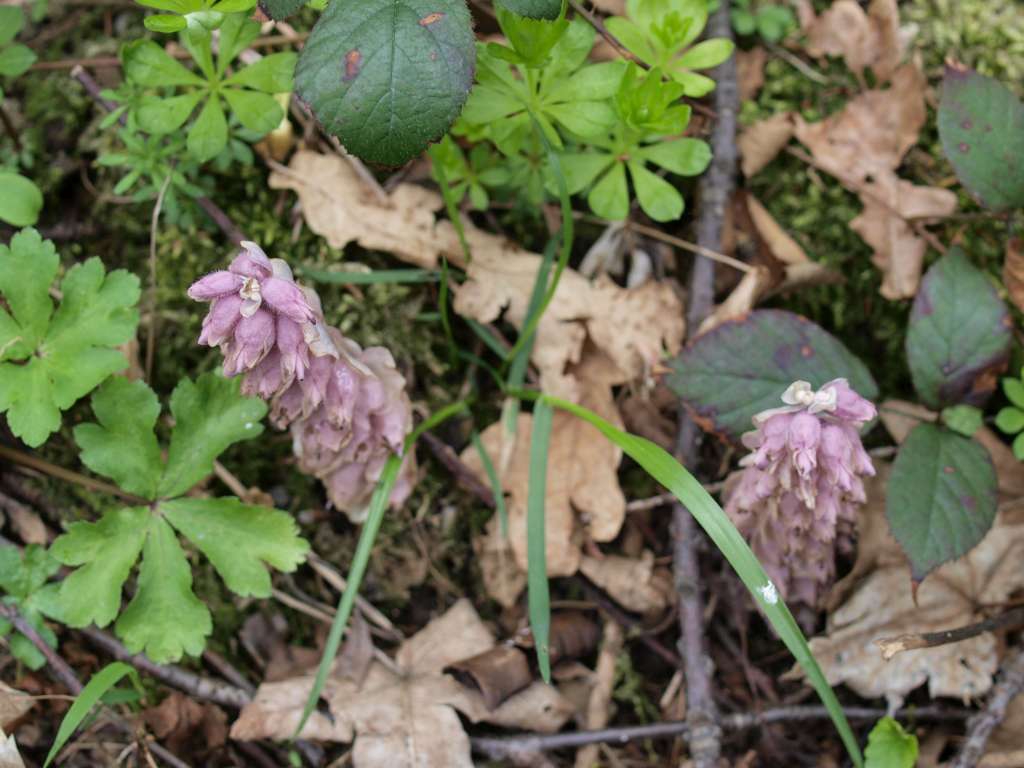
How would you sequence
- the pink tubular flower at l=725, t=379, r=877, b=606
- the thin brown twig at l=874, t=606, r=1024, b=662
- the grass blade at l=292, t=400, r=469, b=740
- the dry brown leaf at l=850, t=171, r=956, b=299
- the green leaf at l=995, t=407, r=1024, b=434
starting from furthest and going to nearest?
the dry brown leaf at l=850, t=171, r=956, b=299 < the green leaf at l=995, t=407, r=1024, b=434 < the grass blade at l=292, t=400, r=469, b=740 < the thin brown twig at l=874, t=606, r=1024, b=662 < the pink tubular flower at l=725, t=379, r=877, b=606

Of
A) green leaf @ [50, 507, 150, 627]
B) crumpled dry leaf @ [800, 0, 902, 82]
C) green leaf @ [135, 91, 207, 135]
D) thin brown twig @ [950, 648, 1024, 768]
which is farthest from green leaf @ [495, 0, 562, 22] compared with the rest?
thin brown twig @ [950, 648, 1024, 768]

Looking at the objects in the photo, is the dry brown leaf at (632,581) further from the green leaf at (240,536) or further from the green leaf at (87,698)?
the green leaf at (87,698)

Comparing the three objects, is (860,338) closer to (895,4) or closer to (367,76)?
(895,4)

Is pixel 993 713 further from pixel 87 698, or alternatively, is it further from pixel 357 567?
pixel 87 698

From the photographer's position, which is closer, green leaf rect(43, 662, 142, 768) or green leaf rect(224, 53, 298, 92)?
green leaf rect(43, 662, 142, 768)

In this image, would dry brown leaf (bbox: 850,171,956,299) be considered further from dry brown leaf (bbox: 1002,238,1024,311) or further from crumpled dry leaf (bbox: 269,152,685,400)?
crumpled dry leaf (bbox: 269,152,685,400)

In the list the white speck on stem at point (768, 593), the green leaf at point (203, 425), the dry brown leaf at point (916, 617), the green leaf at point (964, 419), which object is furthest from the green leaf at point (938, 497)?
the green leaf at point (203, 425)

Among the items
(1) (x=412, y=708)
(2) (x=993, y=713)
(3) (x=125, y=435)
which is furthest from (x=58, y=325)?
(2) (x=993, y=713)
